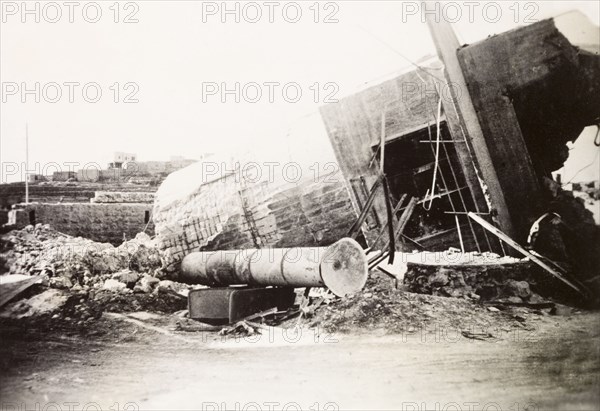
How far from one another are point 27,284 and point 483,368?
584 cm

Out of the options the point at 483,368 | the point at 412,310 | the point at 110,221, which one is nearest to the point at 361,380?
the point at 483,368

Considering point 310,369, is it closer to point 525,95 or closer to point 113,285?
point 113,285

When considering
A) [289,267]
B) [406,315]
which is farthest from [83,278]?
[406,315]

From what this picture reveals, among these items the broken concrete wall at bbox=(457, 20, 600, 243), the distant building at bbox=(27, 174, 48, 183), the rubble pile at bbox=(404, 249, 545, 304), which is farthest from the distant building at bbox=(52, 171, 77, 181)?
the broken concrete wall at bbox=(457, 20, 600, 243)

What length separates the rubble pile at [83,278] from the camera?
5.42 metres

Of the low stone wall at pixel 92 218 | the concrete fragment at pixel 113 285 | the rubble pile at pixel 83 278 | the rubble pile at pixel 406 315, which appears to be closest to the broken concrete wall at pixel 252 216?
the rubble pile at pixel 83 278

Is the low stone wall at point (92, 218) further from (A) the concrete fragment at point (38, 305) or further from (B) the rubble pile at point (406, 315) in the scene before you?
(B) the rubble pile at point (406, 315)

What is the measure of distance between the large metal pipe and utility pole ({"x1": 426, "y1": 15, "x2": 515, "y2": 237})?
230cm

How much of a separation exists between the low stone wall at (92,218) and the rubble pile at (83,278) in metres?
0.95

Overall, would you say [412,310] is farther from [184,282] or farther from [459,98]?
[184,282]

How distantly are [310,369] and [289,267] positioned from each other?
147 cm

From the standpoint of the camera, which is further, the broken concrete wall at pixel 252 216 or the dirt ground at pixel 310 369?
the broken concrete wall at pixel 252 216

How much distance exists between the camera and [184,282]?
6773mm

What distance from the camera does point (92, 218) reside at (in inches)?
369
